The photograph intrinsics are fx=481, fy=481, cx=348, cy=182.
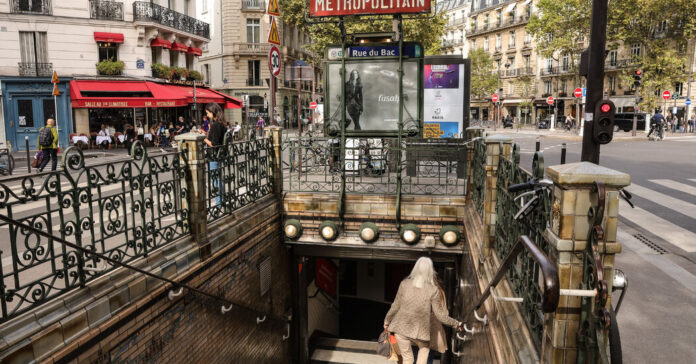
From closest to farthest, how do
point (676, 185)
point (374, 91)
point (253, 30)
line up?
point (374, 91) → point (676, 185) → point (253, 30)

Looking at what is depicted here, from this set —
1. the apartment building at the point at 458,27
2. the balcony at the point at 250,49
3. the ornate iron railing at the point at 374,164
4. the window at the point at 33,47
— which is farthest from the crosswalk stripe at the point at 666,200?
the apartment building at the point at 458,27

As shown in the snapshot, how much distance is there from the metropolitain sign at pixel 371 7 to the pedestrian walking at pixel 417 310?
14.2 feet

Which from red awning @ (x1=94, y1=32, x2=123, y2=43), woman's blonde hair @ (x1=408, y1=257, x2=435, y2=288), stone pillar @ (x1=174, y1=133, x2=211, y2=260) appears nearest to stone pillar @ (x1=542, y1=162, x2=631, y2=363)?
woman's blonde hair @ (x1=408, y1=257, x2=435, y2=288)

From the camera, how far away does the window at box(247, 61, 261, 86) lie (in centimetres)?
4294

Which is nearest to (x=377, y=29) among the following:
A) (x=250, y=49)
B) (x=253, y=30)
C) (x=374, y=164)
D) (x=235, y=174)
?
(x=374, y=164)

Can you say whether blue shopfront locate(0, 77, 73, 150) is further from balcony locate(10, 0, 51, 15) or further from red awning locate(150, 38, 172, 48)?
red awning locate(150, 38, 172, 48)

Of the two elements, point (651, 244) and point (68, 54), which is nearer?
point (651, 244)

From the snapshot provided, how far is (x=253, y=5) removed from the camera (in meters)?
42.0

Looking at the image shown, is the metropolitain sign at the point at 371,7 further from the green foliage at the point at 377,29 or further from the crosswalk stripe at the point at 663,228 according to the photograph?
the green foliage at the point at 377,29

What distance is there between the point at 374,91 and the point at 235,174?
304 centimetres

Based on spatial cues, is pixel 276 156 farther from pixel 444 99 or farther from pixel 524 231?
pixel 524 231

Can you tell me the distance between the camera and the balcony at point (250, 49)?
138 feet

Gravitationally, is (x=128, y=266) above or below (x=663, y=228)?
above

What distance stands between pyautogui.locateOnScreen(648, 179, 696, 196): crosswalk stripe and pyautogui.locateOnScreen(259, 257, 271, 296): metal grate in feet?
31.8
